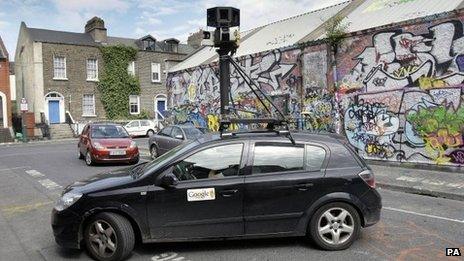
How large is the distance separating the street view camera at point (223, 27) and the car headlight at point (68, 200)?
15.2ft

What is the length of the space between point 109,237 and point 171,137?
34.7ft

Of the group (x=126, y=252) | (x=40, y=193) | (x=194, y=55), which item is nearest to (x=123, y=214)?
(x=126, y=252)

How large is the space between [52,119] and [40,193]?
29347 millimetres

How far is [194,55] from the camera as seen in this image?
26.8m

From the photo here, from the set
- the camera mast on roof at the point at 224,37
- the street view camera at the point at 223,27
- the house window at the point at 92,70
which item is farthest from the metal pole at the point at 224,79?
the house window at the point at 92,70

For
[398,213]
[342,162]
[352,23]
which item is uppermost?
[352,23]

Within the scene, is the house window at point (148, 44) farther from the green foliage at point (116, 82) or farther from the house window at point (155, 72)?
the green foliage at point (116, 82)

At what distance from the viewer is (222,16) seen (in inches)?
352

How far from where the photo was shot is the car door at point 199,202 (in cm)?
540

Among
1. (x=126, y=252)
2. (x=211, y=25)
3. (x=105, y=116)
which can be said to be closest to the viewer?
(x=126, y=252)

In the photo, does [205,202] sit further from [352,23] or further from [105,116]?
[105,116]

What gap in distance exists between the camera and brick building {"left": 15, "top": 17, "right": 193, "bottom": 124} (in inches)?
1457

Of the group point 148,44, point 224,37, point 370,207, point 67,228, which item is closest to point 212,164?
point 67,228

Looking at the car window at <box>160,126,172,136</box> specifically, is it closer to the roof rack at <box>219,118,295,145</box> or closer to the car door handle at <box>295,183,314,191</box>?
the roof rack at <box>219,118,295,145</box>
